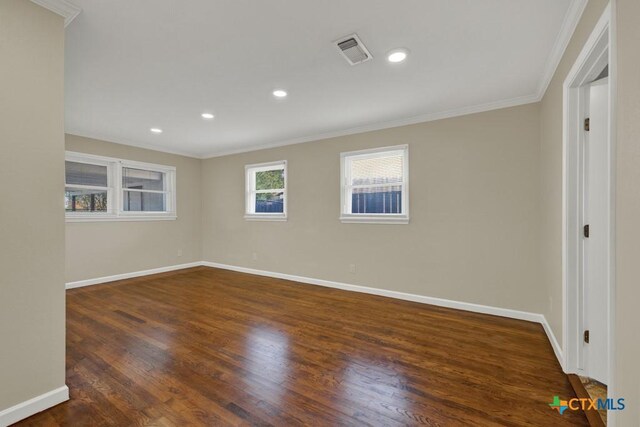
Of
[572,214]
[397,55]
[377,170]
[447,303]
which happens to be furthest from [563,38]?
[447,303]

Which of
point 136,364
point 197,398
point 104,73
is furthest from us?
point 104,73

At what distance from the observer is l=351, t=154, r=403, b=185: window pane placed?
4.13 m

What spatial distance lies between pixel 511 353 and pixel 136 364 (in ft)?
10.1

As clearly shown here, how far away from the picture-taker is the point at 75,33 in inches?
79.7

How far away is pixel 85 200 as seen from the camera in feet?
15.6

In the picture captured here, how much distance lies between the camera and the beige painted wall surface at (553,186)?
2197 mm

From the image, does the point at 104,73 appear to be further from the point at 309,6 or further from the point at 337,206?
the point at 337,206

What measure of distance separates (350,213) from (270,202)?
5.89 feet

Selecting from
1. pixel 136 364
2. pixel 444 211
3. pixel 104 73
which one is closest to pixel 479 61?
pixel 444 211

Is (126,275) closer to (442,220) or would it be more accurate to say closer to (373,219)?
(373,219)

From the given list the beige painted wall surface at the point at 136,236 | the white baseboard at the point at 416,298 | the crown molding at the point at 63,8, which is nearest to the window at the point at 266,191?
the white baseboard at the point at 416,298
